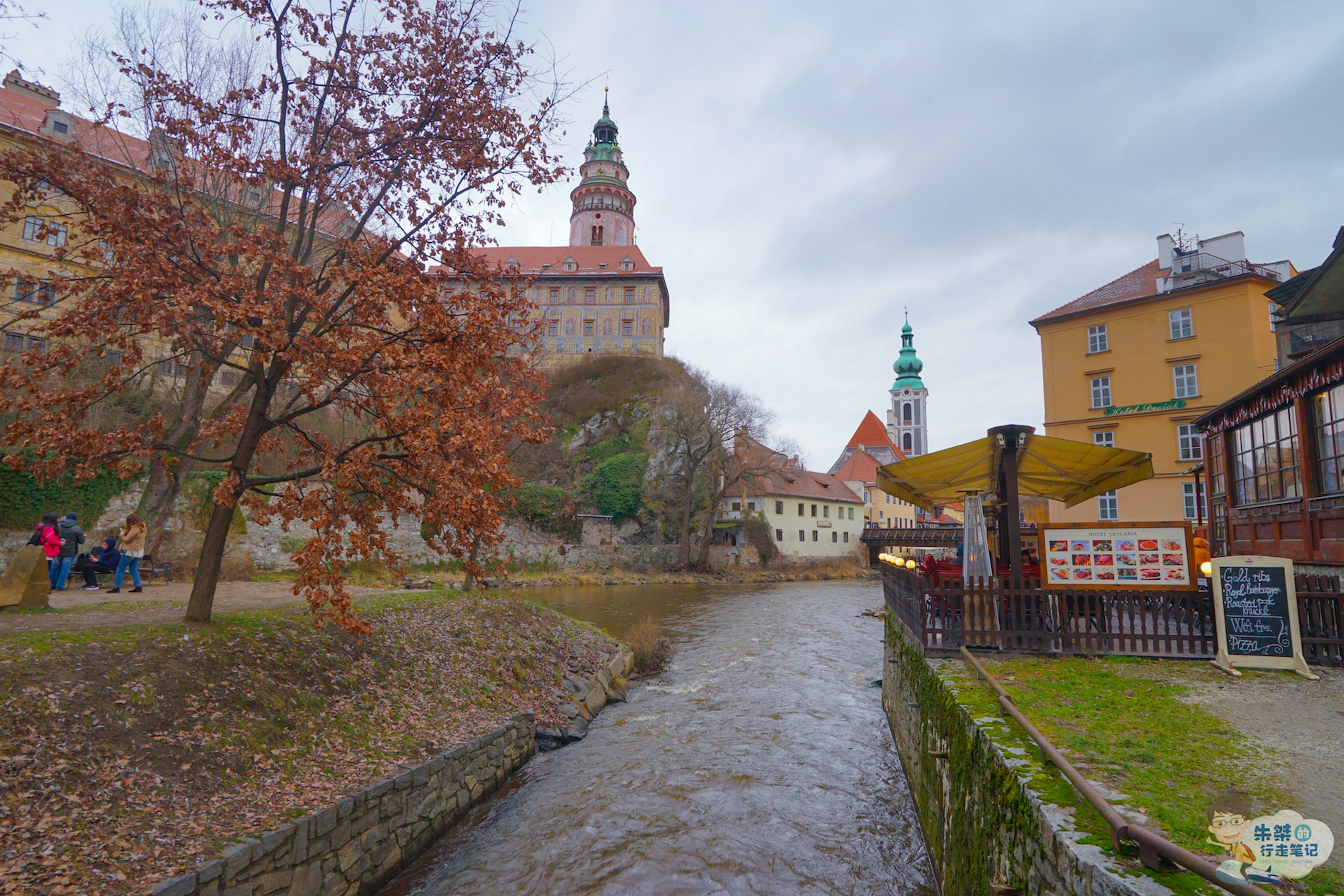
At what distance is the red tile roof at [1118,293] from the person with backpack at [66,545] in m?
35.4

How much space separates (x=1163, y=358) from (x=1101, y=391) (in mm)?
2618

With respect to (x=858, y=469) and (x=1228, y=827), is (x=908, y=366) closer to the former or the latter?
(x=858, y=469)

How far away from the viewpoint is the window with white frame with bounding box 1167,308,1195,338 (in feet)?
92.4

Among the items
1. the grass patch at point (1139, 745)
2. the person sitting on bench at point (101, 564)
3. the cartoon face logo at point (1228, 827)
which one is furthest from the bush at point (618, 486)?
the cartoon face logo at point (1228, 827)

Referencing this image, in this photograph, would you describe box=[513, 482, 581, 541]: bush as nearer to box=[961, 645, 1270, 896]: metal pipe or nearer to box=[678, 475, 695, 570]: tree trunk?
box=[678, 475, 695, 570]: tree trunk

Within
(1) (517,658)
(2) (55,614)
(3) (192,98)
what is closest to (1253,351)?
(1) (517,658)

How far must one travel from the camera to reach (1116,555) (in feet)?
29.6

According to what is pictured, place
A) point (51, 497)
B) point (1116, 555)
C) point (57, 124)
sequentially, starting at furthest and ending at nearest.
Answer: point (57, 124), point (51, 497), point (1116, 555)

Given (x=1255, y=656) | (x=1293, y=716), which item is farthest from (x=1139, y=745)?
(x=1255, y=656)

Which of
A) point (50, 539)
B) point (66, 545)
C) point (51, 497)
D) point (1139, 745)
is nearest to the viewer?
point (1139, 745)

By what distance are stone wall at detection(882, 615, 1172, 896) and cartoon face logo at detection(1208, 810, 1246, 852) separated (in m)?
0.58

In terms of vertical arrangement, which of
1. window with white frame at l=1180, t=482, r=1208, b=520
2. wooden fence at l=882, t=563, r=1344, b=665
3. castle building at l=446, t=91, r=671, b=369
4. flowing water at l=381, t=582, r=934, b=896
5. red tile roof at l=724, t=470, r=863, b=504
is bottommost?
flowing water at l=381, t=582, r=934, b=896

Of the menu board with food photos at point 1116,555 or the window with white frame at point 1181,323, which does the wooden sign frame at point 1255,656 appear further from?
the window with white frame at point 1181,323

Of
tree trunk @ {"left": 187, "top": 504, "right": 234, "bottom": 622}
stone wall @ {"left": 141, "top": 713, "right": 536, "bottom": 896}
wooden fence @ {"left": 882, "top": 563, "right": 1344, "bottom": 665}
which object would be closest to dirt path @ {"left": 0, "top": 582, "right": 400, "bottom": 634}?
tree trunk @ {"left": 187, "top": 504, "right": 234, "bottom": 622}
